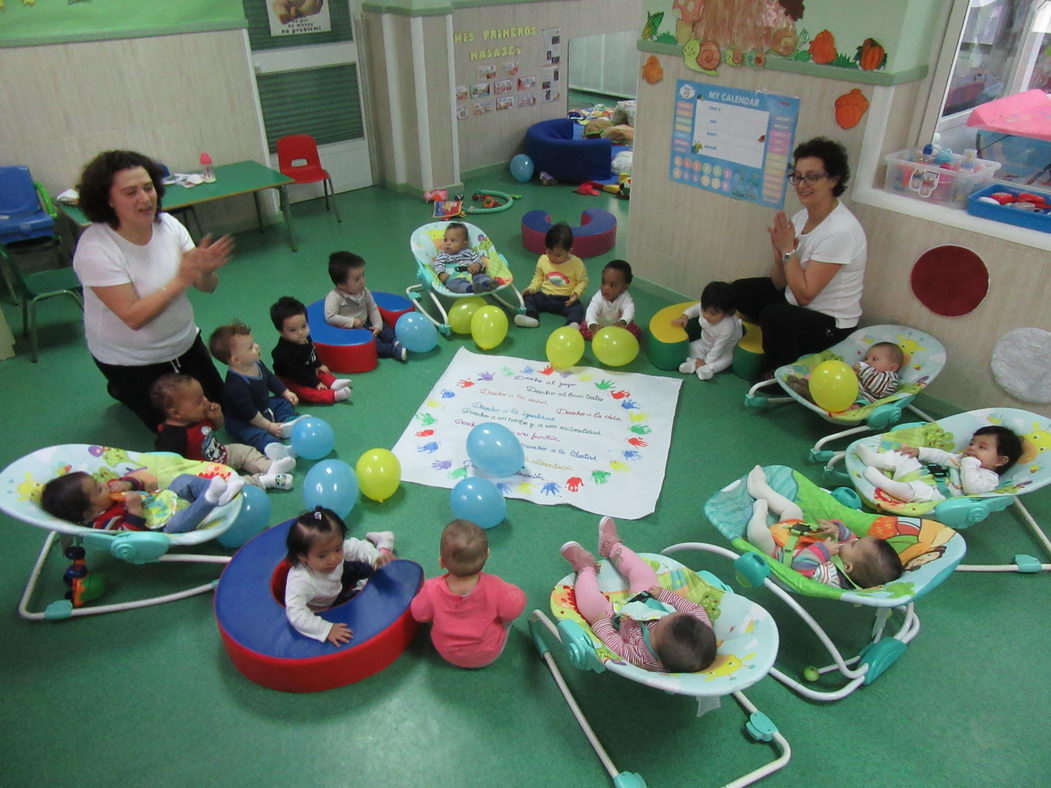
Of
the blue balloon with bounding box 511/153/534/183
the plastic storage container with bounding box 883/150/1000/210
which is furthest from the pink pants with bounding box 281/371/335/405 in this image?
the blue balloon with bounding box 511/153/534/183

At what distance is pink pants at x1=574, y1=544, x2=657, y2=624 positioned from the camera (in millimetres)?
2482

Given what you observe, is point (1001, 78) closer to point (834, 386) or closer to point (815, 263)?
point (815, 263)

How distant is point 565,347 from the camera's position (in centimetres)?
416

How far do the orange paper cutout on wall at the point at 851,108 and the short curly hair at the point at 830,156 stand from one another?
0.17 meters

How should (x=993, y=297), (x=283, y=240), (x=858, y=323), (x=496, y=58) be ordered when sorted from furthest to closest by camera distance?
(x=496, y=58), (x=283, y=240), (x=858, y=323), (x=993, y=297)

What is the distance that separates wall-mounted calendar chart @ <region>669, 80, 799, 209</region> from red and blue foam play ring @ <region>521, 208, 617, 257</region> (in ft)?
3.63

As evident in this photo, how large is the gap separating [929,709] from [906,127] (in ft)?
9.35

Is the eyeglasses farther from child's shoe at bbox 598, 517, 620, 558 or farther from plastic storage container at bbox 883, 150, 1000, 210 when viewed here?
child's shoe at bbox 598, 517, 620, 558

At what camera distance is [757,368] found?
4125 mm

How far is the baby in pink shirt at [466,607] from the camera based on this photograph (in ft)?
7.78

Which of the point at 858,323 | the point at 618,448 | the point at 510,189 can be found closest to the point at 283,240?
the point at 510,189

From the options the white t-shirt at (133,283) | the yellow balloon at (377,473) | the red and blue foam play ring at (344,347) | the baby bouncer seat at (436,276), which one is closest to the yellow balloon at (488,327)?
the baby bouncer seat at (436,276)

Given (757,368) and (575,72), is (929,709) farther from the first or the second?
(575,72)

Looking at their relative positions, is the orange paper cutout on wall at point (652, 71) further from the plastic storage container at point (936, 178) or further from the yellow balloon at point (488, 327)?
the yellow balloon at point (488, 327)
